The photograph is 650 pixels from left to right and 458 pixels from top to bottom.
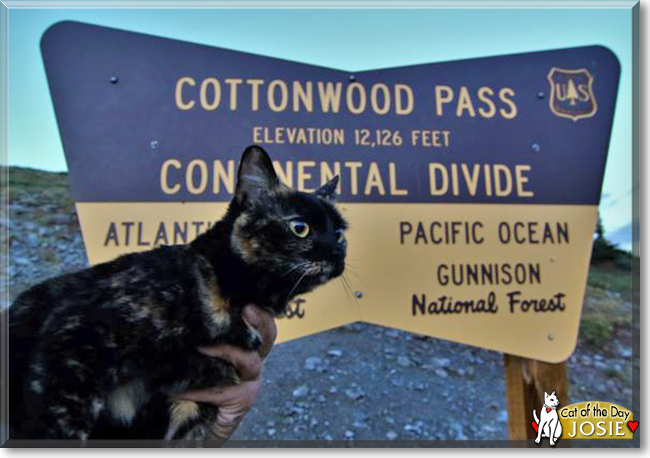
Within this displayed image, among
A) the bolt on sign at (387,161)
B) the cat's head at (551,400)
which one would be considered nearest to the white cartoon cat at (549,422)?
the cat's head at (551,400)

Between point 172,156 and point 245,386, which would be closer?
point 245,386

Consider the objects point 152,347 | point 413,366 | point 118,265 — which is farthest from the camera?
point 413,366

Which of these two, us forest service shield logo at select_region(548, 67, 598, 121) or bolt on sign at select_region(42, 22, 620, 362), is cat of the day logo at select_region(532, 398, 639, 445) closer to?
bolt on sign at select_region(42, 22, 620, 362)

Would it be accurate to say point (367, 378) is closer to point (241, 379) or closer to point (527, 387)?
point (527, 387)

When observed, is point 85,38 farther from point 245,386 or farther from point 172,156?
point 245,386

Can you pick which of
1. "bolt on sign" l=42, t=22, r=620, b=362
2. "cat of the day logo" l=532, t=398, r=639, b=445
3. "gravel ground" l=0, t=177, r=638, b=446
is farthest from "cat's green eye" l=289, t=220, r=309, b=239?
"gravel ground" l=0, t=177, r=638, b=446

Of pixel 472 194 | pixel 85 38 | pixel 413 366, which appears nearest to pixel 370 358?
pixel 413 366

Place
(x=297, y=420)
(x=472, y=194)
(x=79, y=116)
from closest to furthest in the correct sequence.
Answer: (x=79, y=116) → (x=472, y=194) → (x=297, y=420)

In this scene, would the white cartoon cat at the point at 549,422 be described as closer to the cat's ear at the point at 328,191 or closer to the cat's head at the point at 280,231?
the cat's head at the point at 280,231
